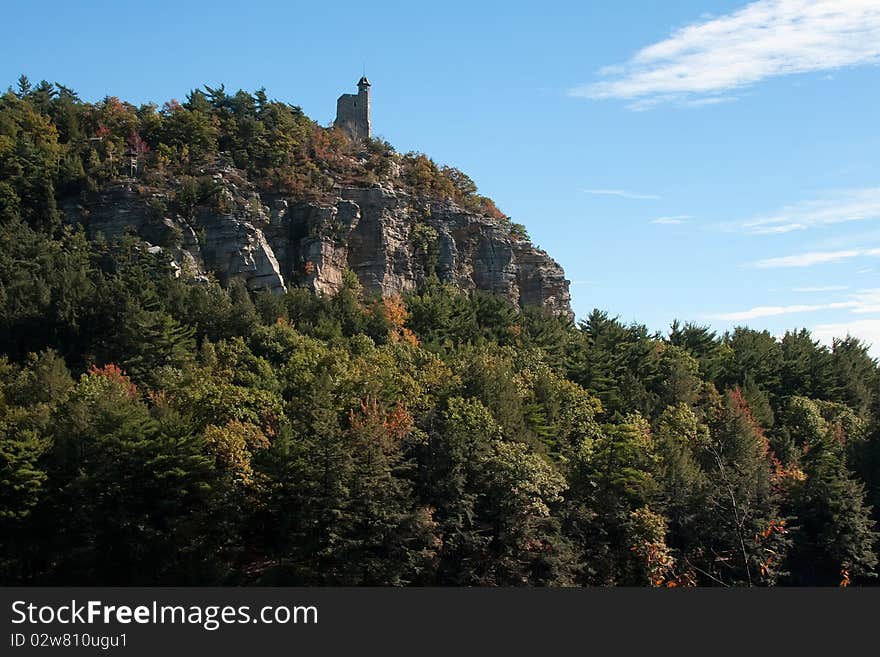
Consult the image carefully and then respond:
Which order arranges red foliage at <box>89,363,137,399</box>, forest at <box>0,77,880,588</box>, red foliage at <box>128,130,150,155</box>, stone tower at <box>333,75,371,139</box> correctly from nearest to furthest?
forest at <box>0,77,880,588</box> → red foliage at <box>89,363,137,399</box> → red foliage at <box>128,130,150,155</box> → stone tower at <box>333,75,371,139</box>

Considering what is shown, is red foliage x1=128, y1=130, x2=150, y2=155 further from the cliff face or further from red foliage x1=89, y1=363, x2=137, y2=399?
red foliage x1=89, y1=363, x2=137, y2=399

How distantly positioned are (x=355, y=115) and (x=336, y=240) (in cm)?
1500

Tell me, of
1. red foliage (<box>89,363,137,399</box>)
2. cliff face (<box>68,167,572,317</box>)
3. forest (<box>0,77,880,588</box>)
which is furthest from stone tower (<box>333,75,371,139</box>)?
red foliage (<box>89,363,137,399</box>)

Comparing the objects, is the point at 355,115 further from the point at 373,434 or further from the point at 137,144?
the point at 373,434

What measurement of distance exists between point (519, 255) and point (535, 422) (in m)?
36.5

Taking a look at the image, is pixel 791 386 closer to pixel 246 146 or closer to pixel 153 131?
pixel 246 146

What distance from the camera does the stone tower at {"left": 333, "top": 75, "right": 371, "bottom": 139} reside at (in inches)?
3337

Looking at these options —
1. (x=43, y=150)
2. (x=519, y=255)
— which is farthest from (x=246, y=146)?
(x=519, y=255)

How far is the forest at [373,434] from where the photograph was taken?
122 feet

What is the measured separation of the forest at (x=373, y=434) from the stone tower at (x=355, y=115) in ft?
47.7

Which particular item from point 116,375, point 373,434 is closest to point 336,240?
point 116,375

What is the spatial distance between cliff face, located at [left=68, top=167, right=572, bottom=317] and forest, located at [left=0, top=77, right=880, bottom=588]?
5.31 ft

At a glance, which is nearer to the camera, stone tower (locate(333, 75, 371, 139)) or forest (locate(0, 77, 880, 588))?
forest (locate(0, 77, 880, 588))

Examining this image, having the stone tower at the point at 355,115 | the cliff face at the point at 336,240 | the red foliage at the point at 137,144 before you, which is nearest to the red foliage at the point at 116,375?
the cliff face at the point at 336,240
